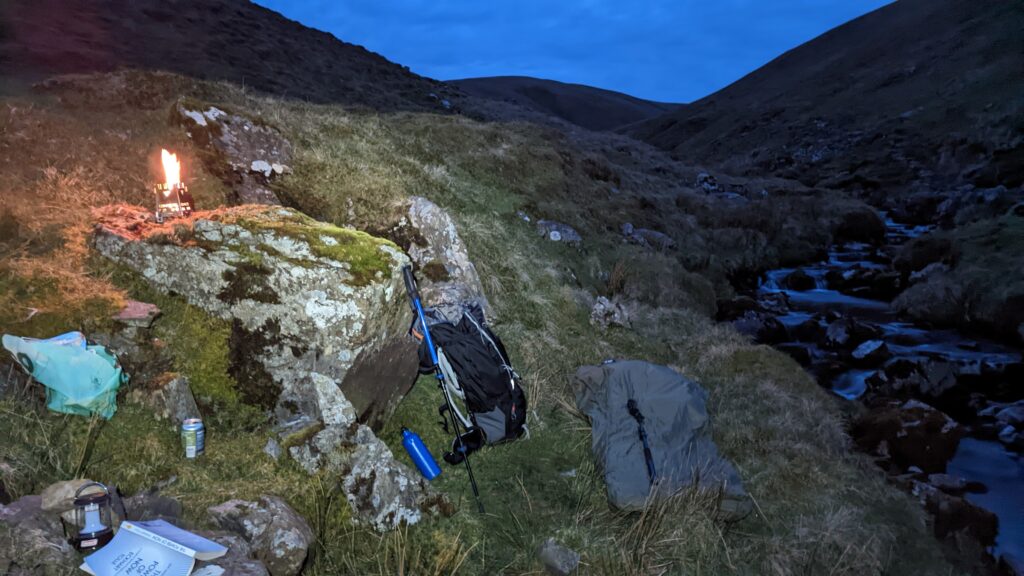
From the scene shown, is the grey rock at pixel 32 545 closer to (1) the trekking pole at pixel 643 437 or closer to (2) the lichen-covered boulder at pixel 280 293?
(2) the lichen-covered boulder at pixel 280 293

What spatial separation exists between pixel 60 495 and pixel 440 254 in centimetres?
519

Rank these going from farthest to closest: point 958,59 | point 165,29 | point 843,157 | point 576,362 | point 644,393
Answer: point 958,59 < point 843,157 < point 165,29 < point 576,362 < point 644,393

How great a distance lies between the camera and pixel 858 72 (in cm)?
5838

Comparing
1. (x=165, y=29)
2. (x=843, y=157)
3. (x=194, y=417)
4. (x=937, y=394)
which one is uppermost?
(x=165, y=29)

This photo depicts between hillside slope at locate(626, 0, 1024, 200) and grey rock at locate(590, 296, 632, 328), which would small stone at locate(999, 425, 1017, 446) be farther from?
hillside slope at locate(626, 0, 1024, 200)

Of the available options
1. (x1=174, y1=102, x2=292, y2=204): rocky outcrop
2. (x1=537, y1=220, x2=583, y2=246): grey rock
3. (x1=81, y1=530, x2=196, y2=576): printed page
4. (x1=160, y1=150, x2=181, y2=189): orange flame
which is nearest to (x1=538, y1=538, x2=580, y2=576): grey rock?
(x1=81, y1=530, x2=196, y2=576): printed page

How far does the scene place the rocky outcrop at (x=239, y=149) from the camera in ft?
24.5

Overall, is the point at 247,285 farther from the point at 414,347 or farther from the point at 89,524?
the point at 89,524

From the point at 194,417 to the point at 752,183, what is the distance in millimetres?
29995

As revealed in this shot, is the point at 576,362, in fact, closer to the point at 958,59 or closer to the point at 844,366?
the point at 844,366

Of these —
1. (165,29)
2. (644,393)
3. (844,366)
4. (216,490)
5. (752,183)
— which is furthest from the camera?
(752,183)

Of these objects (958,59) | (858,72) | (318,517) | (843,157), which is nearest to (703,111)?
(858,72)

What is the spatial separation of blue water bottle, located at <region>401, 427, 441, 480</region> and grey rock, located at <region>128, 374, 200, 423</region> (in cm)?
169

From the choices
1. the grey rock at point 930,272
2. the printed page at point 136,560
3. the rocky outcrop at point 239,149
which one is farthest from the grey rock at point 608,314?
the grey rock at point 930,272
